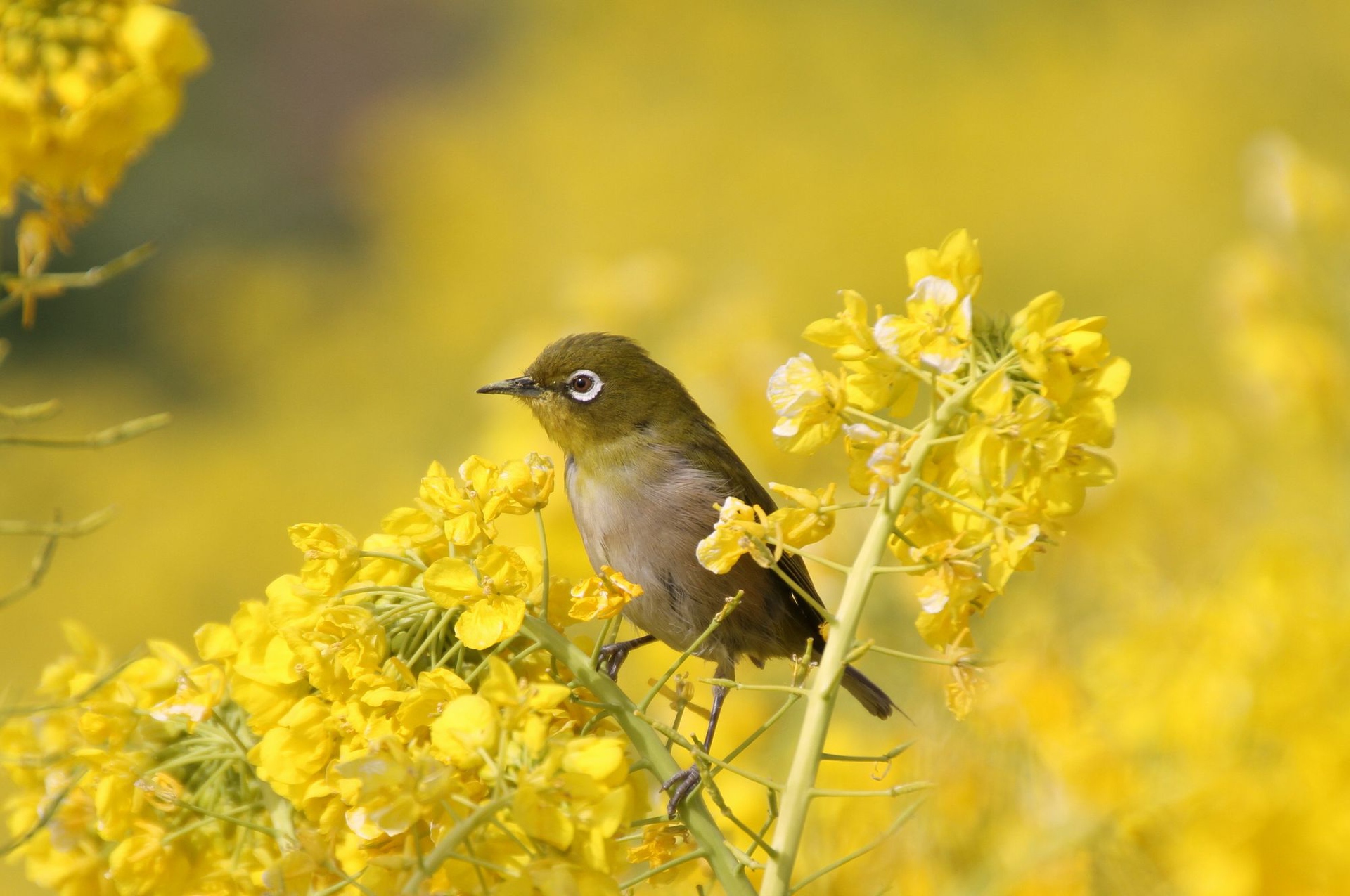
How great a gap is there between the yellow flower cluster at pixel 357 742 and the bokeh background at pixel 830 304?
83 cm

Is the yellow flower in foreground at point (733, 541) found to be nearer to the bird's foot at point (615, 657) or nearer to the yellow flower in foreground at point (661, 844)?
the yellow flower in foreground at point (661, 844)

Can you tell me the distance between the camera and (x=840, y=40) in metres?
11.0

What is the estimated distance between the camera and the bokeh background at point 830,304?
205 centimetres

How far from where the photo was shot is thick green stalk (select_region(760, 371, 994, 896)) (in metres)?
1.15

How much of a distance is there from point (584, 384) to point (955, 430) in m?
1.27

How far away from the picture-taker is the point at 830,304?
28.1 ft

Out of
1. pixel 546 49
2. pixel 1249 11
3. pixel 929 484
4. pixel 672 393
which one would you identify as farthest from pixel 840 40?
pixel 929 484

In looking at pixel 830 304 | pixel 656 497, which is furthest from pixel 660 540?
pixel 830 304

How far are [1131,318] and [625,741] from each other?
8172mm

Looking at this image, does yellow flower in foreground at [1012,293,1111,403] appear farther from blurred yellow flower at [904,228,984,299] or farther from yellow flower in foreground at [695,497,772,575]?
yellow flower in foreground at [695,497,772,575]

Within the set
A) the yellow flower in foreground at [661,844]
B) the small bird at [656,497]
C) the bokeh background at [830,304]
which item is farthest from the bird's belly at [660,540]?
the yellow flower in foreground at [661,844]

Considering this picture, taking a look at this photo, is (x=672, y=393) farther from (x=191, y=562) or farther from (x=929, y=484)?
(x=191, y=562)

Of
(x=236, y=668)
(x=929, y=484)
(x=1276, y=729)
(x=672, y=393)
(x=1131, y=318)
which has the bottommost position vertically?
(x=1131, y=318)

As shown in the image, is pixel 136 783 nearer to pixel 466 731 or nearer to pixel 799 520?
pixel 466 731
